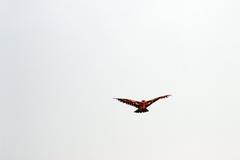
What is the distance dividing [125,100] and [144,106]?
545 centimetres

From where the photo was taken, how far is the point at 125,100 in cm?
7931

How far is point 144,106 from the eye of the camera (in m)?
76.2
